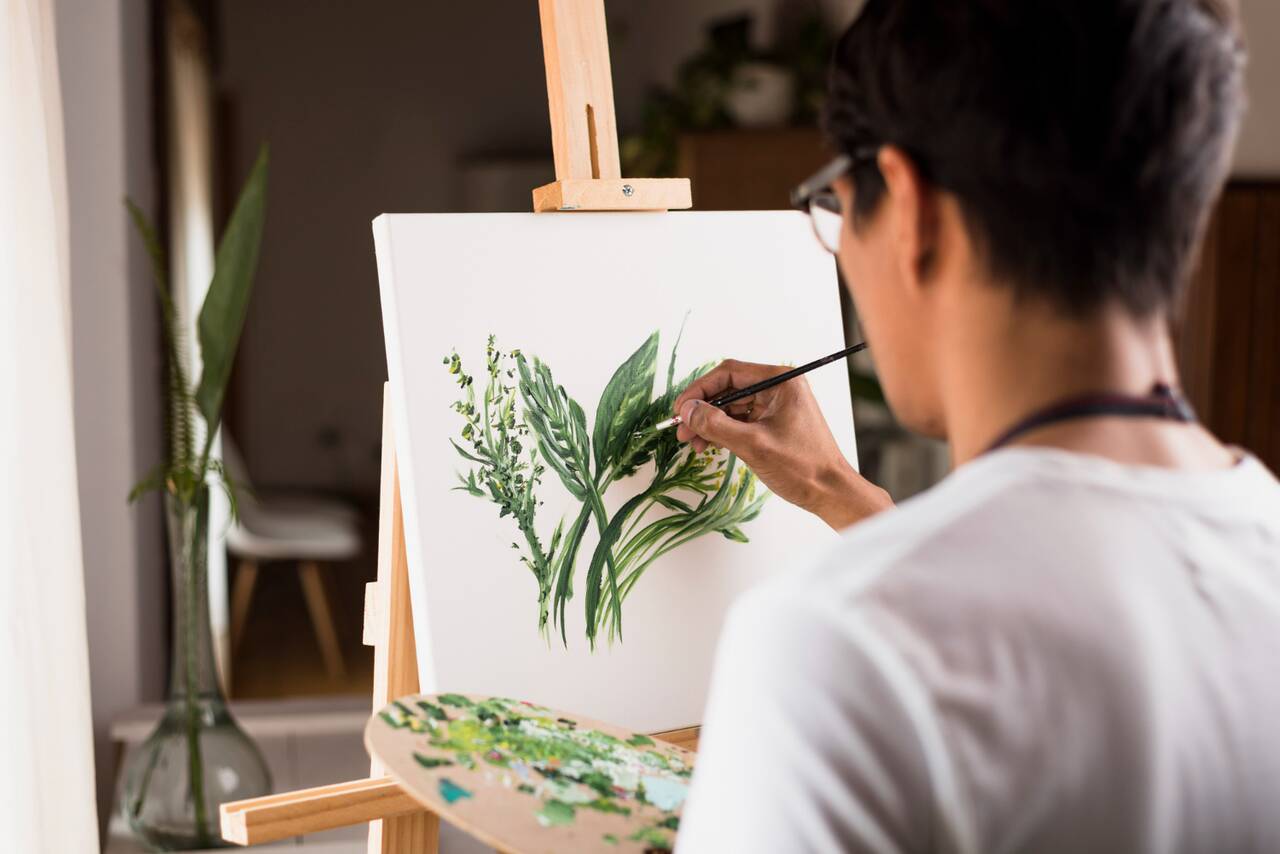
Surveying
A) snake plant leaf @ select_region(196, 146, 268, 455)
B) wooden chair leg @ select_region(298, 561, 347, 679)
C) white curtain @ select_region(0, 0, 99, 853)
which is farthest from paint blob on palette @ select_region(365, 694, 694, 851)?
wooden chair leg @ select_region(298, 561, 347, 679)

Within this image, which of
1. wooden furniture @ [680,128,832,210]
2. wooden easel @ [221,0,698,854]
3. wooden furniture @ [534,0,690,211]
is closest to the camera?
wooden easel @ [221,0,698,854]

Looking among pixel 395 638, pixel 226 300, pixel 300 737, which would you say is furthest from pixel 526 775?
pixel 300 737

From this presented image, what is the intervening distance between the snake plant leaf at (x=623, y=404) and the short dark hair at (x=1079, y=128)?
2.22 feet

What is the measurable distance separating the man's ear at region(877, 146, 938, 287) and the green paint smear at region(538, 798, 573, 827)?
16.9 inches

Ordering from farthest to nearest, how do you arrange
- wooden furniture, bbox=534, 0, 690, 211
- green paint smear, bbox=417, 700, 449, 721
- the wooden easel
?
wooden furniture, bbox=534, 0, 690, 211
the wooden easel
green paint smear, bbox=417, 700, 449, 721

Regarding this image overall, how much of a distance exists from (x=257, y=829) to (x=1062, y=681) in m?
0.73

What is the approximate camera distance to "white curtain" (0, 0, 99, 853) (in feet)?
4.33

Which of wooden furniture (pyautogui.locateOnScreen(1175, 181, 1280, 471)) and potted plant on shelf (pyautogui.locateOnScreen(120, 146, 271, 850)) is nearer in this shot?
potted plant on shelf (pyautogui.locateOnScreen(120, 146, 271, 850))

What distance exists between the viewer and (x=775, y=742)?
54 centimetres

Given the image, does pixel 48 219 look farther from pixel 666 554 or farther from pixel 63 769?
pixel 666 554

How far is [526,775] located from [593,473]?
0.45 metres

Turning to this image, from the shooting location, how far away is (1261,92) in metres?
3.19

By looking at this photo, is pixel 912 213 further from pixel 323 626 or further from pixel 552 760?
pixel 323 626

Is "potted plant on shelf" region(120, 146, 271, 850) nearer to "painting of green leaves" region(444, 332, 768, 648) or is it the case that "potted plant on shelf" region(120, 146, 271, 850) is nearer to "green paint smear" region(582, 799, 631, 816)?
"painting of green leaves" region(444, 332, 768, 648)
